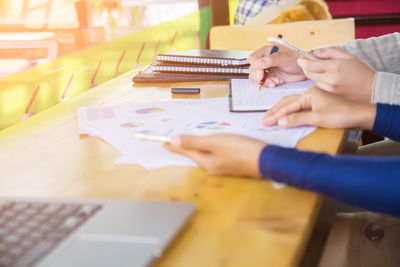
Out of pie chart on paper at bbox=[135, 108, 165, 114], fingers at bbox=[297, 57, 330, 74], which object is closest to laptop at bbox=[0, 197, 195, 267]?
pie chart on paper at bbox=[135, 108, 165, 114]

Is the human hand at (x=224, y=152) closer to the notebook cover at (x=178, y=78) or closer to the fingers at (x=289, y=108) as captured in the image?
the fingers at (x=289, y=108)

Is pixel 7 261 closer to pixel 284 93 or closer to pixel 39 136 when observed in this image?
pixel 39 136

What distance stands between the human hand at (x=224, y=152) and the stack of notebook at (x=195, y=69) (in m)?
0.66

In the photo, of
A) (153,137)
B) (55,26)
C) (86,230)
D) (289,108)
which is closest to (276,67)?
(289,108)

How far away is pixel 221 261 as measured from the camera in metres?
0.46

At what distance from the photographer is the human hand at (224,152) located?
64 cm

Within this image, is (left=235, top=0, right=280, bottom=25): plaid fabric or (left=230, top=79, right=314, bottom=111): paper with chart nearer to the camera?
(left=230, top=79, right=314, bottom=111): paper with chart

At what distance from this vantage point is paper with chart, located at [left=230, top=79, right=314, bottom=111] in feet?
3.21

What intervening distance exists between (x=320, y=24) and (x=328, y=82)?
100 centimetres

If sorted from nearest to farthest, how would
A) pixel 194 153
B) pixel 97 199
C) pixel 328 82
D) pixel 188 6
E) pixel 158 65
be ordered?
pixel 97 199
pixel 194 153
pixel 328 82
pixel 158 65
pixel 188 6

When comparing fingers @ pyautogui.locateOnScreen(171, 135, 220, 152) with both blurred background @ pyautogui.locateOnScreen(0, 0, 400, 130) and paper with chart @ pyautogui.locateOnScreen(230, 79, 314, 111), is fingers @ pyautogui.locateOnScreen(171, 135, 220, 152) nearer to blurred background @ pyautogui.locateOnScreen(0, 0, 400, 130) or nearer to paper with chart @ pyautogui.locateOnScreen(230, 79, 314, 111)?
paper with chart @ pyautogui.locateOnScreen(230, 79, 314, 111)

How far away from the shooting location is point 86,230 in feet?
1.62

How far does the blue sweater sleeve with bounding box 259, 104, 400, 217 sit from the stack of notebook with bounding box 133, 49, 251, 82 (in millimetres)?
736

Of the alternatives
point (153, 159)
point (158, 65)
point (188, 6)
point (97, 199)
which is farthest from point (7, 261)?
point (188, 6)
